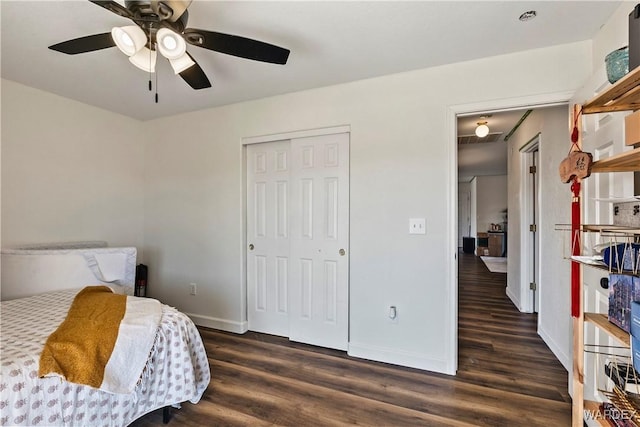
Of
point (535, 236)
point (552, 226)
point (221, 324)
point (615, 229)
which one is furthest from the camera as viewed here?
point (535, 236)

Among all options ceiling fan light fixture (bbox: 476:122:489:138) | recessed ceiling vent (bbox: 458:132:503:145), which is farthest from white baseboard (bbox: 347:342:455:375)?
recessed ceiling vent (bbox: 458:132:503:145)

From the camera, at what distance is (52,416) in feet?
4.31

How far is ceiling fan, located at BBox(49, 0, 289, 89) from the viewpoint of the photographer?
4.53 feet

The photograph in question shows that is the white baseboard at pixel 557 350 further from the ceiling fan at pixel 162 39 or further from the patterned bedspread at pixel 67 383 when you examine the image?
the ceiling fan at pixel 162 39

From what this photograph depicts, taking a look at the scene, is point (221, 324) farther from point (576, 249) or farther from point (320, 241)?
point (576, 249)

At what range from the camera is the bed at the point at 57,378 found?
128cm

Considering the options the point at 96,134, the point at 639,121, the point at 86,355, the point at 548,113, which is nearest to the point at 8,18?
the point at 96,134

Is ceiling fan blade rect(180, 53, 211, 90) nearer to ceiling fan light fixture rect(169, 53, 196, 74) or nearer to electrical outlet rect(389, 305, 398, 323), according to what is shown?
ceiling fan light fixture rect(169, 53, 196, 74)

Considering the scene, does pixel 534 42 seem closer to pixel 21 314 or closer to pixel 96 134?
pixel 21 314

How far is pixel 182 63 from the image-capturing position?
1704mm

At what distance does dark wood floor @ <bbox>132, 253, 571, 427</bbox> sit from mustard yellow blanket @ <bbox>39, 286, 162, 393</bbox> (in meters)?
0.55

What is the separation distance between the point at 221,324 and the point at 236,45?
9.24ft

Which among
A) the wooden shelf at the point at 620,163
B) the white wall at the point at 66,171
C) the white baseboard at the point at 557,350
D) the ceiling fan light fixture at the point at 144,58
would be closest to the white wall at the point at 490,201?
the white baseboard at the point at 557,350

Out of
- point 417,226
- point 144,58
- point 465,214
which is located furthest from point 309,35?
point 465,214
